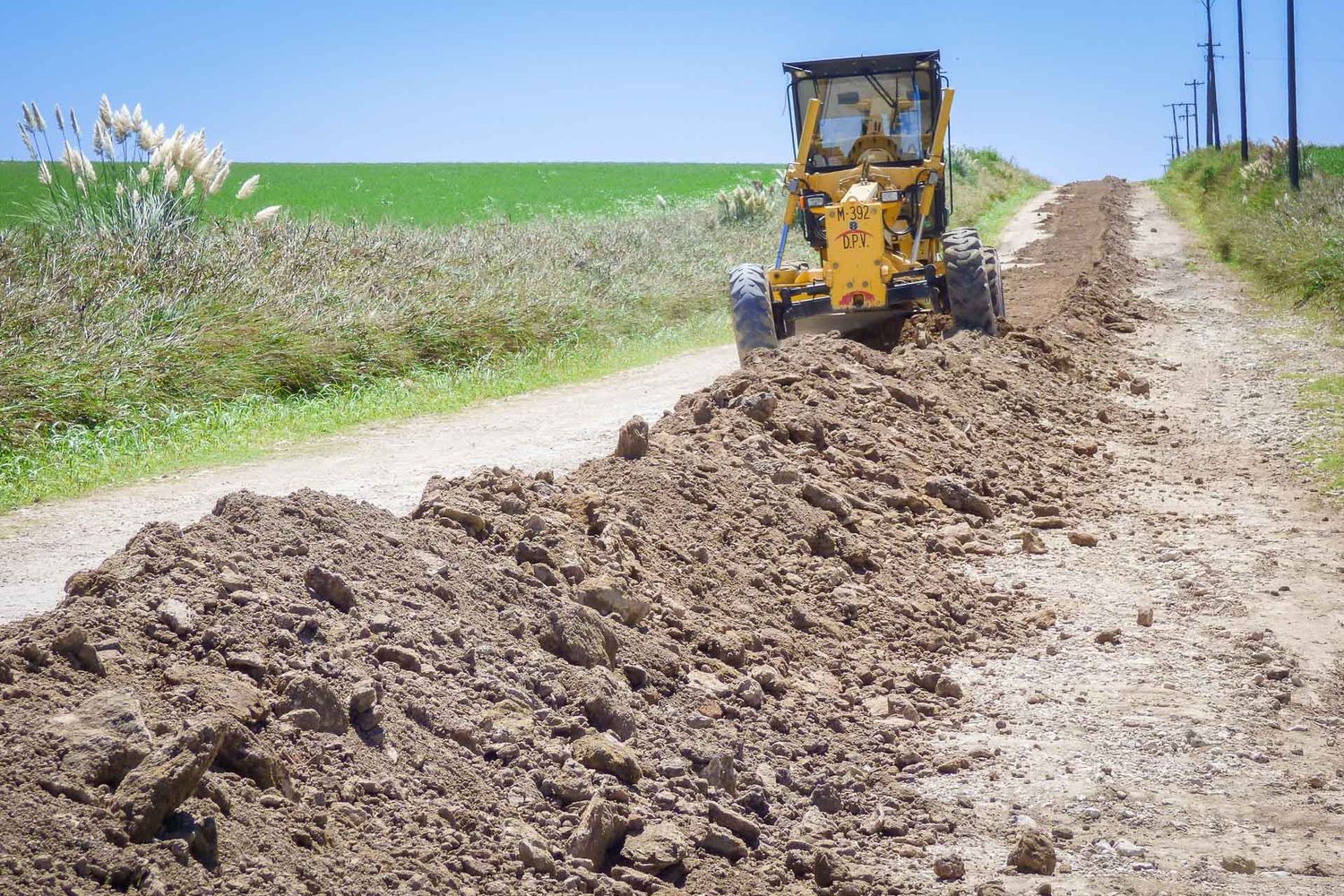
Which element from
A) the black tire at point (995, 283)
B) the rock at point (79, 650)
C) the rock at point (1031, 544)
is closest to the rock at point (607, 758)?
the rock at point (79, 650)

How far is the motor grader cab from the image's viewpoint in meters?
11.3

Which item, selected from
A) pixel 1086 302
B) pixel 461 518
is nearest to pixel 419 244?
pixel 1086 302

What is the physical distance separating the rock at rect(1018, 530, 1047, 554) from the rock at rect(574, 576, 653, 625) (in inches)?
119

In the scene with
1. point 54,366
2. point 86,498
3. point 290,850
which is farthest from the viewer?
point 54,366

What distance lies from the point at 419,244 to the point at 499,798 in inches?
547

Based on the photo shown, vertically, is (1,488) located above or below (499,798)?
above

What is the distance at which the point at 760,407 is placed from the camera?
782 cm

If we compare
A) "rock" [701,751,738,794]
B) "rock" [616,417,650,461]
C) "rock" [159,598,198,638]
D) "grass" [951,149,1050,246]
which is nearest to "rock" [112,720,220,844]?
"rock" [159,598,198,638]

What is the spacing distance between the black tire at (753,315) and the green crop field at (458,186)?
2064cm

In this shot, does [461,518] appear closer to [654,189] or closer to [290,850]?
[290,850]

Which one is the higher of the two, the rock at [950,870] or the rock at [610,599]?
the rock at [610,599]

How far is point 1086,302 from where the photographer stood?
15977 mm

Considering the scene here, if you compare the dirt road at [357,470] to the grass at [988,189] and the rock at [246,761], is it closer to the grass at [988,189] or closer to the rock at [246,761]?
the rock at [246,761]

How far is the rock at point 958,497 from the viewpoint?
7.60 m
